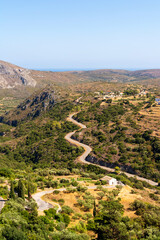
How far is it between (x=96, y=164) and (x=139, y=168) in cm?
1437

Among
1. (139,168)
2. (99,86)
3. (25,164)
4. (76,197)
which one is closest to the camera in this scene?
(76,197)

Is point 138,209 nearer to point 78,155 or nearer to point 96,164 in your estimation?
point 96,164

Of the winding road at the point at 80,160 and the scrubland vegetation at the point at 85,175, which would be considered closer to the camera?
the scrubland vegetation at the point at 85,175

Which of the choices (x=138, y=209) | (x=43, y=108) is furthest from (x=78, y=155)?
(x=43, y=108)

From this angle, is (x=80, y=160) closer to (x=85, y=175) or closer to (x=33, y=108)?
(x=85, y=175)

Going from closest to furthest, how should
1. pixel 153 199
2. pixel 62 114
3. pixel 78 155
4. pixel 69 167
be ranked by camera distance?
pixel 153 199, pixel 69 167, pixel 78 155, pixel 62 114

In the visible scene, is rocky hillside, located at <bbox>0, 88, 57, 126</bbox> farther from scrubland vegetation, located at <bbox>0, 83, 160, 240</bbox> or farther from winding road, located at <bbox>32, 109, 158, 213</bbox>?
winding road, located at <bbox>32, 109, 158, 213</bbox>

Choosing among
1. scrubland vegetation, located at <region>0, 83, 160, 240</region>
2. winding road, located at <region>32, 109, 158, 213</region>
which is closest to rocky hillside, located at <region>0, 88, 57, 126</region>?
scrubland vegetation, located at <region>0, 83, 160, 240</region>

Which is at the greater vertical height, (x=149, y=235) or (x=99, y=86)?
(x=99, y=86)

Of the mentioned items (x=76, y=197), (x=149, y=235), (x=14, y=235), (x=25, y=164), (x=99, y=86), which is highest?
(x=99, y=86)

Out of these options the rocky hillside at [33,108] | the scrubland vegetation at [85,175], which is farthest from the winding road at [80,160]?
the rocky hillside at [33,108]

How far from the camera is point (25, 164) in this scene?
254 feet

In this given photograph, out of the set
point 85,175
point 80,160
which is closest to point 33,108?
point 80,160

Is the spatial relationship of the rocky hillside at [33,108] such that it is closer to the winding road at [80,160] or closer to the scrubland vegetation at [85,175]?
the scrubland vegetation at [85,175]
